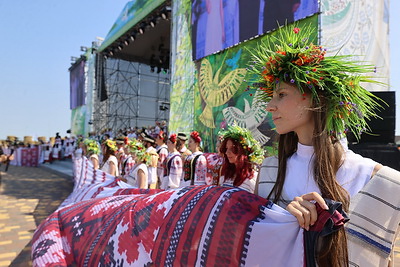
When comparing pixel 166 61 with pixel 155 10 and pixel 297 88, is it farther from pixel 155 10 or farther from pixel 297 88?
pixel 297 88

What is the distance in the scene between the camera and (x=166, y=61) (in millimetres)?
20703

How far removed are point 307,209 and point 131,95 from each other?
936 inches

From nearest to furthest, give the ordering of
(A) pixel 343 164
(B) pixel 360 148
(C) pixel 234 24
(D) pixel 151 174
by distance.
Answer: (A) pixel 343 164, (B) pixel 360 148, (D) pixel 151 174, (C) pixel 234 24

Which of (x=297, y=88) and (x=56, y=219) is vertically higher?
(x=297, y=88)

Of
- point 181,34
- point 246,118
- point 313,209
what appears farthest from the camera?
point 181,34

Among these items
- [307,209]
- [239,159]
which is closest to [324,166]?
[307,209]

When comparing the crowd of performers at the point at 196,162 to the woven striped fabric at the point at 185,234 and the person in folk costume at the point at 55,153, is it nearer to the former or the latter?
the woven striped fabric at the point at 185,234

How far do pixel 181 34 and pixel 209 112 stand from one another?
3.58 meters

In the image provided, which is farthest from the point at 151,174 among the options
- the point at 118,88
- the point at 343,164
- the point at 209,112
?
the point at 118,88

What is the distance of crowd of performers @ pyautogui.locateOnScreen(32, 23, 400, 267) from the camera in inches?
37.7

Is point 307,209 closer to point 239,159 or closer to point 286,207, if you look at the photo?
point 286,207

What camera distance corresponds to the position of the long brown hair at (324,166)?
890 mm

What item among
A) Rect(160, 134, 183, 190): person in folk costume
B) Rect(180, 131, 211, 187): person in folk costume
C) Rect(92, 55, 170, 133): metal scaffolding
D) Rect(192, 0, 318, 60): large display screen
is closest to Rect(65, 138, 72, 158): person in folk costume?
Rect(92, 55, 170, 133): metal scaffolding

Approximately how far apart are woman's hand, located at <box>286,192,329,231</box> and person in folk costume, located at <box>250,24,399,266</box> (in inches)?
9.2
